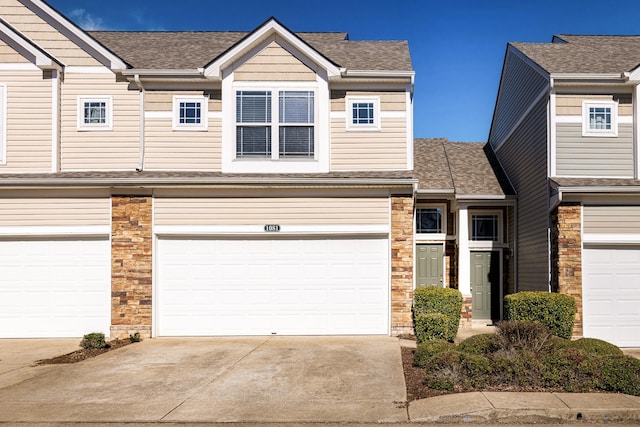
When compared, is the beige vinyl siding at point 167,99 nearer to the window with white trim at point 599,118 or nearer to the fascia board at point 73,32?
the fascia board at point 73,32

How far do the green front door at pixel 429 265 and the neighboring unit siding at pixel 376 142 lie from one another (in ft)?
14.2

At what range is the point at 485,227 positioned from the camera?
1764cm

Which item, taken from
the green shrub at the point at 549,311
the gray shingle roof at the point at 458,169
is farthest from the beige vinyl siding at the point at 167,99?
the green shrub at the point at 549,311

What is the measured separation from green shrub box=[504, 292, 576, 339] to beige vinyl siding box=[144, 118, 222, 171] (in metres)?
7.65

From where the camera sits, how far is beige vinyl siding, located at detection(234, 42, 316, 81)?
1412 cm

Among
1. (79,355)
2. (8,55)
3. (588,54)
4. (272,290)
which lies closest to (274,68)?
(272,290)

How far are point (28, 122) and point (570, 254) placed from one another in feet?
43.3

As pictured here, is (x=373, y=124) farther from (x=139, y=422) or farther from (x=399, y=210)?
(x=139, y=422)

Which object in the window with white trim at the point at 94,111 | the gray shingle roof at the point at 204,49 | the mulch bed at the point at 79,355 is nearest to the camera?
the mulch bed at the point at 79,355

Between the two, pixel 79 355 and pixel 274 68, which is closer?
pixel 79 355

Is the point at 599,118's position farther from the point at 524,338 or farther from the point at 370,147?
the point at 524,338

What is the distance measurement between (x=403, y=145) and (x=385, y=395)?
7.25m

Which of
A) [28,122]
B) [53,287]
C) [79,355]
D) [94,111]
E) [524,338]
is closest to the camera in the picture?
[524,338]

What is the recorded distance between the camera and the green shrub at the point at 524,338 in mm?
9547
